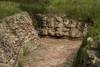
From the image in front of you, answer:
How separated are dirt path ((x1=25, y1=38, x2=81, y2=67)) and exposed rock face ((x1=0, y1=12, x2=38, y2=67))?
0.60 meters

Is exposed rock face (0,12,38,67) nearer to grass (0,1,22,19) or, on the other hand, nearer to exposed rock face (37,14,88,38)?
grass (0,1,22,19)

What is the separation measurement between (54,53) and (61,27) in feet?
6.72

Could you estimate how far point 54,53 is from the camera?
9.34 m

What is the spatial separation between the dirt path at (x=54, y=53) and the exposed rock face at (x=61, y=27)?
0.37 m

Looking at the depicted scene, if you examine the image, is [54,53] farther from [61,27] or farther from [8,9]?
[8,9]

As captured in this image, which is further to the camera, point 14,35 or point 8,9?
point 8,9

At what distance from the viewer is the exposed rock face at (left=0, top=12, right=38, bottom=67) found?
7805 millimetres

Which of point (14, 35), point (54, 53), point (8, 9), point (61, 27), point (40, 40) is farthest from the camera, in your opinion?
point (61, 27)

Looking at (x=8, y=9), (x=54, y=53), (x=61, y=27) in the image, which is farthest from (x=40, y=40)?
(x=8, y=9)

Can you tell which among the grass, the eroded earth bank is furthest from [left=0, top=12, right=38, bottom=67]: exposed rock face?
the grass

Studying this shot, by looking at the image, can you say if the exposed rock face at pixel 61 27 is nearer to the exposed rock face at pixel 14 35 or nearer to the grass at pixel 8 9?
the exposed rock face at pixel 14 35

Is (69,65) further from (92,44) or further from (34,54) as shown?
(92,44)

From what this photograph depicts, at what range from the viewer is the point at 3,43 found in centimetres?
798

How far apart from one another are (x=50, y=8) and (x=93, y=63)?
576 cm
